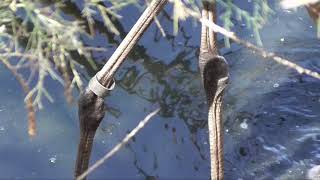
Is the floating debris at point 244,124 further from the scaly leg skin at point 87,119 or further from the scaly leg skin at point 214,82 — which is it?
the scaly leg skin at point 87,119

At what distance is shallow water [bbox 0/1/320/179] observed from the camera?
2326 mm

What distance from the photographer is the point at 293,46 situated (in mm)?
2834

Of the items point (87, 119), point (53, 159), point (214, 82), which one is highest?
point (214, 82)

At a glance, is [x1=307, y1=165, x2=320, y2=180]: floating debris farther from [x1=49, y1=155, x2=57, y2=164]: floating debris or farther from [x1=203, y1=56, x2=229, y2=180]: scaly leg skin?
[x1=49, y1=155, x2=57, y2=164]: floating debris

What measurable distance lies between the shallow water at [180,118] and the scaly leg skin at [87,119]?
26 cm

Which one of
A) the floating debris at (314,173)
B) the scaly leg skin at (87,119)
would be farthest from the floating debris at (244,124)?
the scaly leg skin at (87,119)

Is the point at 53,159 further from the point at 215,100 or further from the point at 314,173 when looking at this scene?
the point at 314,173

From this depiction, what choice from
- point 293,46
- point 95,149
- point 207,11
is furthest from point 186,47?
point 207,11

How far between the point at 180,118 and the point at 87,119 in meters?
0.60

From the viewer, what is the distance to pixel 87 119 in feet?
6.53

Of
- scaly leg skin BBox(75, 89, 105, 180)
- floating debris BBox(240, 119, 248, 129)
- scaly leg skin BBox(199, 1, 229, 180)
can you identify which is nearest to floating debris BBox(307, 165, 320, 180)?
floating debris BBox(240, 119, 248, 129)

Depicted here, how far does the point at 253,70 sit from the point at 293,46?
0.24 meters

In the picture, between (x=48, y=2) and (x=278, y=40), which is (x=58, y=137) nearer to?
(x=48, y=2)

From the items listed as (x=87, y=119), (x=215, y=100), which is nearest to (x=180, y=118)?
(x=215, y=100)
